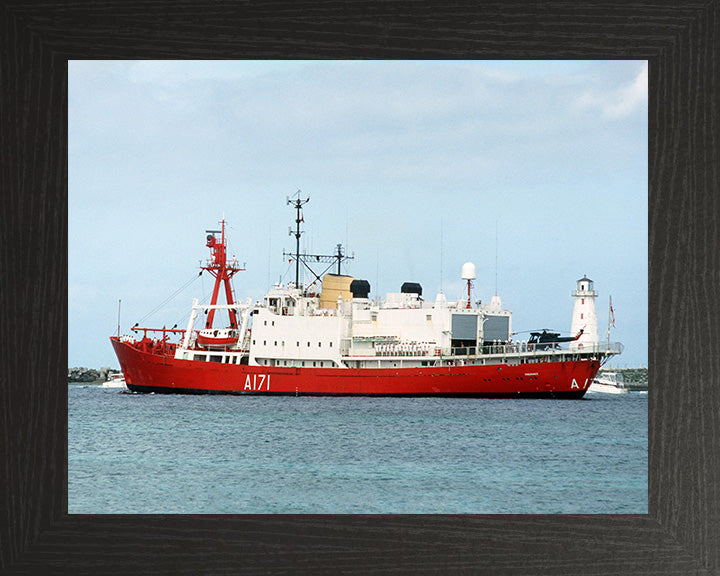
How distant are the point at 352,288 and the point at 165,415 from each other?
3.75 metres

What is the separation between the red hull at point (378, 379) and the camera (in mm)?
15086

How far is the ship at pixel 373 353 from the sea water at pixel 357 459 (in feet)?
1.11

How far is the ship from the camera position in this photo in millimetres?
15234

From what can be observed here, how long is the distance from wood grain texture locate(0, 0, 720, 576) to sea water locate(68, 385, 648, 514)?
2945 millimetres

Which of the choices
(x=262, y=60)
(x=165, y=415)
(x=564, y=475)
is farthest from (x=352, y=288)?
(x=262, y=60)

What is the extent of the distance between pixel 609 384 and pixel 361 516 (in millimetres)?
22832

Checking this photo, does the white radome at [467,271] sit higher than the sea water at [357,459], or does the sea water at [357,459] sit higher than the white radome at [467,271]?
the white radome at [467,271]

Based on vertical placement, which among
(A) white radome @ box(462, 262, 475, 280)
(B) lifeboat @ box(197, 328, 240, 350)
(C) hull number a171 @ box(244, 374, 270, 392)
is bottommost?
(C) hull number a171 @ box(244, 374, 270, 392)

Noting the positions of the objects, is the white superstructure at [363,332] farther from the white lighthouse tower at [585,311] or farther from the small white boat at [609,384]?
the small white boat at [609,384]

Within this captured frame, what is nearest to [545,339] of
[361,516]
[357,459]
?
[357,459]

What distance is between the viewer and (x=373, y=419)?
42.6ft

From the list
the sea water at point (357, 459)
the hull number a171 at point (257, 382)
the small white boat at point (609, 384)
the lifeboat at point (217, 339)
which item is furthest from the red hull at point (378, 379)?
the small white boat at point (609, 384)

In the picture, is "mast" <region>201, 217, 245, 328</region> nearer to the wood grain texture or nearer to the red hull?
the red hull

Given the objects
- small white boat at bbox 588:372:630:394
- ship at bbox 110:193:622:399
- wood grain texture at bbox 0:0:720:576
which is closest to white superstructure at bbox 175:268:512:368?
ship at bbox 110:193:622:399
